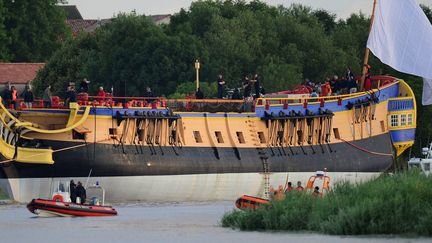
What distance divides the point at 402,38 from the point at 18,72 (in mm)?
50558

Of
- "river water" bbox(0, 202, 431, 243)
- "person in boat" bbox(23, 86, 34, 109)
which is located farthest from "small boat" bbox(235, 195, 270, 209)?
"person in boat" bbox(23, 86, 34, 109)

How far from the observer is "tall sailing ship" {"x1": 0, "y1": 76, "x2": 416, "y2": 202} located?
246ft

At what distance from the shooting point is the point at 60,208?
6419 cm

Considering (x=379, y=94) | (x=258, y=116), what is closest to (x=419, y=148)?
(x=379, y=94)

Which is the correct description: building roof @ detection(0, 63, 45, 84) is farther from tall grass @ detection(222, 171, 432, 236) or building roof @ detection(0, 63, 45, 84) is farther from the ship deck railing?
tall grass @ detection(222, 171, 432, 236)

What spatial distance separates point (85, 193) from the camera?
70.7 metres

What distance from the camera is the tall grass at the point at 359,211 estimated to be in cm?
5172

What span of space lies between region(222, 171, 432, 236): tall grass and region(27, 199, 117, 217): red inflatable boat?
8964 mm

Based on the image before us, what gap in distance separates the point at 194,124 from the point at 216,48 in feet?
116

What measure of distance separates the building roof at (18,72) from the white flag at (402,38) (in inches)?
1832

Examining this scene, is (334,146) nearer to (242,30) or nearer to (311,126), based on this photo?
(311,126)

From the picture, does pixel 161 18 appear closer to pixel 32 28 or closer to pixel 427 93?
pixel 32 28

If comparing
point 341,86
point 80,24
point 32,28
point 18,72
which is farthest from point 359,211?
point 80,24

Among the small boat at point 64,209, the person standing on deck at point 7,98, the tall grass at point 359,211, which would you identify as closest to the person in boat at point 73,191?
the small boat at point 64,209
